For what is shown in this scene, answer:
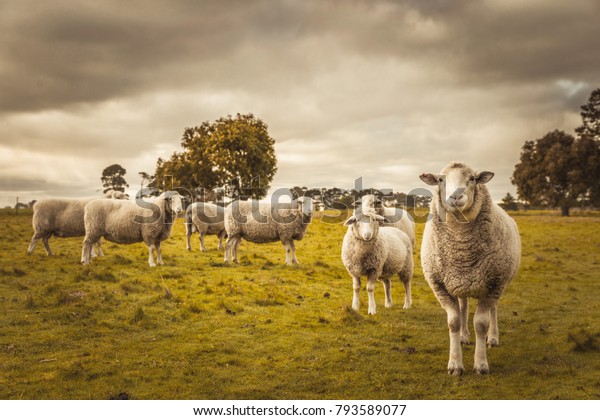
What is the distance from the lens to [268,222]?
735 inches

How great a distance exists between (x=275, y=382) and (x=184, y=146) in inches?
1619

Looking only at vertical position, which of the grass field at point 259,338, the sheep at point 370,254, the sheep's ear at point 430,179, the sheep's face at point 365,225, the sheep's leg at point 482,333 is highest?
the sheep's ear at point 430,179

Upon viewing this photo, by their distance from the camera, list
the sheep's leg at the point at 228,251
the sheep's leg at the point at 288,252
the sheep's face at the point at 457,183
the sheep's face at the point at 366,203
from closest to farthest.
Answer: the sheep's face at the point at 457,183 < the sheep's face at the point at 366,203 < the sheep's leg at the point at 288,252 < the sheep's leg at the point at 228,251

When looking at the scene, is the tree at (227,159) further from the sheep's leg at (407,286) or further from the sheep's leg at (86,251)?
the sheep's leg at (407,286)

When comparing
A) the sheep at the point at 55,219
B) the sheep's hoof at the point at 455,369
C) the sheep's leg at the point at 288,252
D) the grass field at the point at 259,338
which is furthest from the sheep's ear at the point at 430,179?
the sheep at the point at 55,219

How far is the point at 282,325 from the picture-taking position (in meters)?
9.12

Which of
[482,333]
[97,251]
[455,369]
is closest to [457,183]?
[482,333]

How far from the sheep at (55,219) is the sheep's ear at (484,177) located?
16.9 metres

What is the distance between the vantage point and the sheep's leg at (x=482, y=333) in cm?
644

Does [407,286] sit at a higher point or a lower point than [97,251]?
lower

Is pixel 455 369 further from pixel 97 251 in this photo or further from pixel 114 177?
pixel 114 177

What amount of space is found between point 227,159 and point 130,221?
74.2 feet

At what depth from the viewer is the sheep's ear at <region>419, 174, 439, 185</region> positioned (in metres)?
6.43

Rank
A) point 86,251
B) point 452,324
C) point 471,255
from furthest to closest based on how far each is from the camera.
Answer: point 86,251
point 452,324
point 471,255
